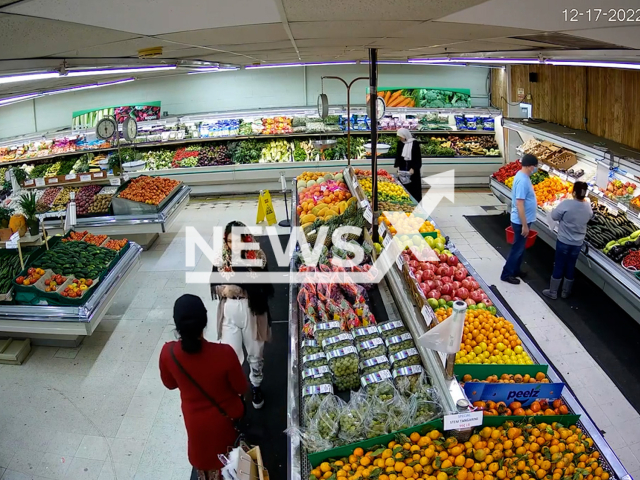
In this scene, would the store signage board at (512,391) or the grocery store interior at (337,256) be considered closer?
the grocery store interior at (337,256)

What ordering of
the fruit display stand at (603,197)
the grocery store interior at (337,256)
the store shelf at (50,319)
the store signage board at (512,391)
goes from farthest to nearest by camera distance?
the fruit display stand at (603,197) < the store shelf at (50,319) < the store signage board at (512,391) < the grocery store interior at (337,256)

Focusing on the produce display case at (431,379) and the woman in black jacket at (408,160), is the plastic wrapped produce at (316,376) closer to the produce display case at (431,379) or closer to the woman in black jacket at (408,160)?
the produce display case at (431,379)

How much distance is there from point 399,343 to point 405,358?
18 centimetres

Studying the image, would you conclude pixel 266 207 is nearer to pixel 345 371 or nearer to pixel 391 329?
pixel 391 329

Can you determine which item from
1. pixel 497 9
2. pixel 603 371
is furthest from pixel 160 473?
pixel 603 371

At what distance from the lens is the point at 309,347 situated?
333 centimetres

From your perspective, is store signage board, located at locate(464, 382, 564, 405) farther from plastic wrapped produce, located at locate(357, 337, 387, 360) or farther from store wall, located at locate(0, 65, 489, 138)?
store wall, located at locate(0, 65, 489, 138)

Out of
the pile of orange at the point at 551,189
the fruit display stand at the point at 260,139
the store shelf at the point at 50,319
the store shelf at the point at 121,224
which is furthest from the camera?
the fruit display stand at the point at 260,139

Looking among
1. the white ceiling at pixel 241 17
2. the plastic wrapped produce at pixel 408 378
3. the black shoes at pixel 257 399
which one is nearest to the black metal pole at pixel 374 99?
the plastic wrapped produce at pixel 408 378

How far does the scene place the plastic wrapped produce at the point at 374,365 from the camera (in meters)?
3.08

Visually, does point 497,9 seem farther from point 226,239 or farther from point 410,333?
point 226,239

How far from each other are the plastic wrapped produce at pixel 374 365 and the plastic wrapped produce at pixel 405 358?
44 mm

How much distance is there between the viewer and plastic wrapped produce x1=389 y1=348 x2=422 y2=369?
3.07m

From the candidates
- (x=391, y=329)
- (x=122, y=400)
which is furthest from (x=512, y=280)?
(x=122, y=400)
